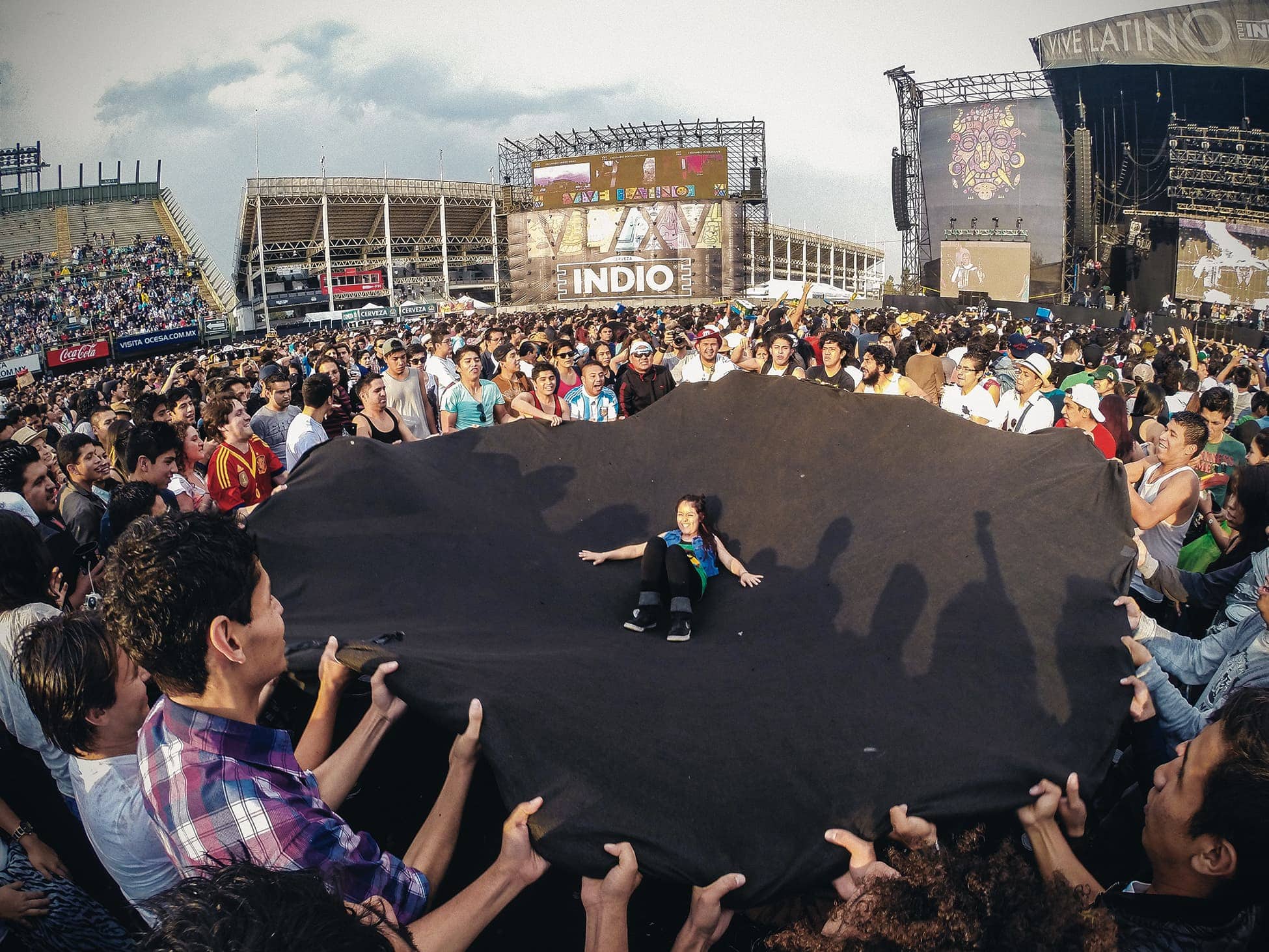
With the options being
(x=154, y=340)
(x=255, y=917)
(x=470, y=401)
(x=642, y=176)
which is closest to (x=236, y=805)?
(x=255, y=917)

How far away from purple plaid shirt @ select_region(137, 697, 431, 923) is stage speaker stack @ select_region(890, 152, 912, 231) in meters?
40.6

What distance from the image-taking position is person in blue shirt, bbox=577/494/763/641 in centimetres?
383

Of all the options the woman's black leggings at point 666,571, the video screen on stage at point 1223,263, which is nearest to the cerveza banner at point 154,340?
the woman's black leggings at point 666,571

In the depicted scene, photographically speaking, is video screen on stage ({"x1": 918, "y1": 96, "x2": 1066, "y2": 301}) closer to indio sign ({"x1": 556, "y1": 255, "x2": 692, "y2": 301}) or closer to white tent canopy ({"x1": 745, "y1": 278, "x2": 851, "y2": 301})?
white tent canopy ({"x1": 745, "y1": 278, "x2": 851, "y2": 301})

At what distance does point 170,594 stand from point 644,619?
92.4 inches

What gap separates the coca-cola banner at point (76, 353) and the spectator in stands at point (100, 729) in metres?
25.9

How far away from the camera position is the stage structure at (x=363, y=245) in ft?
161

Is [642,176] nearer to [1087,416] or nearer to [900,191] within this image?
[900,191]

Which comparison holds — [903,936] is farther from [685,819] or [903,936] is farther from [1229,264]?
[1229,264]

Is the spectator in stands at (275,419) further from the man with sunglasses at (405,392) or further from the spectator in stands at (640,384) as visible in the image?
Result: the spectator in stands at (640,384)

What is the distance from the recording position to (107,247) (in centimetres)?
4881

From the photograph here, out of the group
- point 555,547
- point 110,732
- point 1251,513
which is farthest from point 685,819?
point 1251,513

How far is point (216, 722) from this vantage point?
184 centimetres

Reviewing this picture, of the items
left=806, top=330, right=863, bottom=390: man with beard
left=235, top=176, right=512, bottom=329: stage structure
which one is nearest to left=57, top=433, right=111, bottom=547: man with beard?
left=806, top=330, right=863, bottom=390: man with beard
